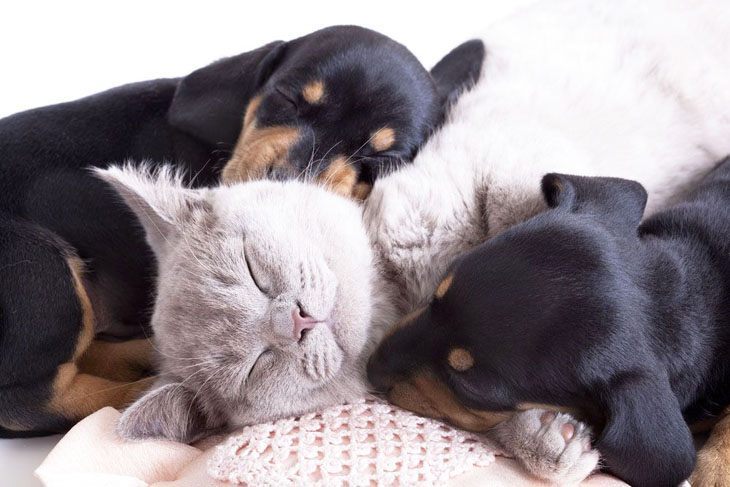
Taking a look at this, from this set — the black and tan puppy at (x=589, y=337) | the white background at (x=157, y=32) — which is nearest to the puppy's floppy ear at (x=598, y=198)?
the black and tan puppy at (x=589, y=337)

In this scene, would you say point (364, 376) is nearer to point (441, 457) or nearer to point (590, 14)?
point (441, 457)

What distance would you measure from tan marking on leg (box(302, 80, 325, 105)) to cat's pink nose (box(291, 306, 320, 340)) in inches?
24.5

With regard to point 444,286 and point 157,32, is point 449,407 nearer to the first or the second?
point 444,286

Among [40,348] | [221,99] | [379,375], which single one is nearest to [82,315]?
[40,348]

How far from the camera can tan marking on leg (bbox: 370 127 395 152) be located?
1.74 meters

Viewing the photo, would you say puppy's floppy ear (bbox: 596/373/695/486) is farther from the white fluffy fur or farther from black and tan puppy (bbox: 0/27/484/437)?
black and tan puppy (bbox: 0/27/484/437)

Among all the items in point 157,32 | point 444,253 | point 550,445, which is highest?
point 157,32

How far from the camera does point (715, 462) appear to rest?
1324 millimetres

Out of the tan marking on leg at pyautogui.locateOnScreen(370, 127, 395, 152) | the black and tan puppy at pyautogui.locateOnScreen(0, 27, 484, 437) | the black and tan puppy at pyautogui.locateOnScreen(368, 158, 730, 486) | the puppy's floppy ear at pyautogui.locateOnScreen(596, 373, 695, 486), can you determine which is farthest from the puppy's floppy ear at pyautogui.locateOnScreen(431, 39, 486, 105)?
the puppy's floppy ear at pyautogui.locateOnScreen(596, 373, 695, 486)

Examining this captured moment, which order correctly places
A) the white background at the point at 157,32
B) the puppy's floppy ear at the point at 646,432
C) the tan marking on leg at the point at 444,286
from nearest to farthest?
1. the puppy's floppy ear at the point at 646,432
2. the tan marking on leg at the point at 444,286
3. the white background at the point at 157,32

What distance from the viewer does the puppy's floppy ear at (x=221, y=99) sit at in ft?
6.31

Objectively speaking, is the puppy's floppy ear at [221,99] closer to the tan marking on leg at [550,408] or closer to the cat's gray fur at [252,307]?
the cat's gray fur at [252,307]

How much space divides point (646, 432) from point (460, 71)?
1.13 meters

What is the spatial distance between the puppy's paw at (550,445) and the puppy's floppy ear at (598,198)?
36 cm
